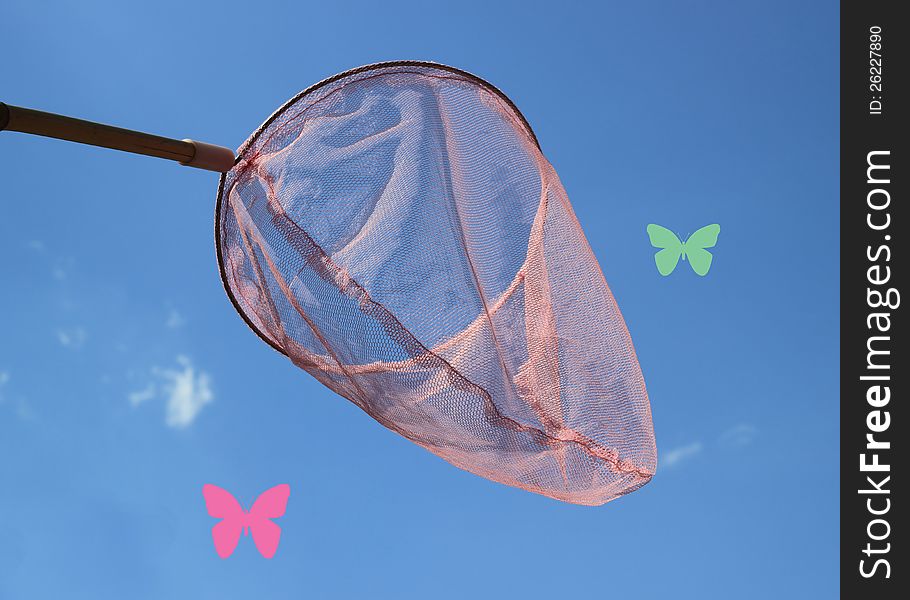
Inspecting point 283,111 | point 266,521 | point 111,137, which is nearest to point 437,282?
point 283,111

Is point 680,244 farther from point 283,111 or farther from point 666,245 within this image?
point 283,111

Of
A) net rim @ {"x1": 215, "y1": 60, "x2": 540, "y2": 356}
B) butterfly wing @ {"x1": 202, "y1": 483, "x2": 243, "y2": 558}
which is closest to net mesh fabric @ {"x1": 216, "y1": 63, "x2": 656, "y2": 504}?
net rim @ {"x1": 215, "y1": 60, "x2": 540, "y2": 356}

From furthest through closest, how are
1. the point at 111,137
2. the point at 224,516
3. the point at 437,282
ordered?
the point at 224,516, the point at 437,282, the point at 111,137

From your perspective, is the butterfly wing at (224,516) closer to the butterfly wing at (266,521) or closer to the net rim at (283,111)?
the butterfly wing at (266,521)
